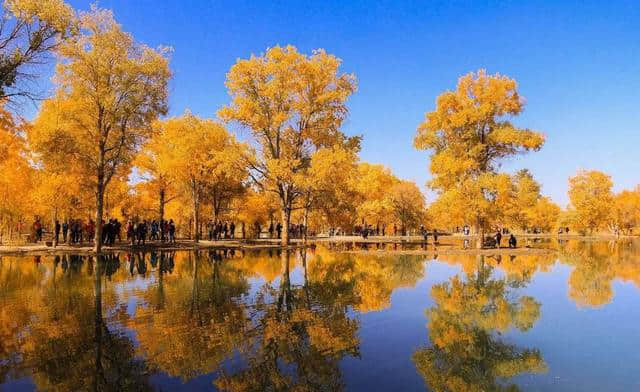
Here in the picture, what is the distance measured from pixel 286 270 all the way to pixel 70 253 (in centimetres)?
1736

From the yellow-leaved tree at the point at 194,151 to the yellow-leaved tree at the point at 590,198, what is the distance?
7285cm

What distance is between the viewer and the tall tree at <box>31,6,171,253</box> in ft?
92.2

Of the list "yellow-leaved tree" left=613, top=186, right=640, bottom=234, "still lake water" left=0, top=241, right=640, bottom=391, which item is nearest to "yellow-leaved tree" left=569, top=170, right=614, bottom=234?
"yellow-leaved tree" left=613, top=186, right=640, bottom=234

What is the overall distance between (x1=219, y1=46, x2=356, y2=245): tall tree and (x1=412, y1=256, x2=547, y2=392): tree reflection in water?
24423mm

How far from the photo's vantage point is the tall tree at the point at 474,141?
3566 cm

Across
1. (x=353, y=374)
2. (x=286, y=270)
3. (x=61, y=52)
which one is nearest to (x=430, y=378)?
(x=353, y=374)

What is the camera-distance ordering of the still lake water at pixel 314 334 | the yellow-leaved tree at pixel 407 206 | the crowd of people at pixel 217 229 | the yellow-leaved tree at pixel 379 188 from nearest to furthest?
the still lake water at pixel 314 334 < the crowd of people at pixel 217 229 < the yellow-leaved tree at pixel 379 188 < the yellow-leaved tree at pixel 407 206

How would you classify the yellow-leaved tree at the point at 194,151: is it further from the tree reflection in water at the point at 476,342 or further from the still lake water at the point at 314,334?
the tree reflection in water at the point at 476,342

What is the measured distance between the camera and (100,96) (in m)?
28.4

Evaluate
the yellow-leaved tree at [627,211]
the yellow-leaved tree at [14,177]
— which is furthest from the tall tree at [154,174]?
the yellow-leaved tree at [627,211]

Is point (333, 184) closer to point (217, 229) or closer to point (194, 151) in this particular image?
point (194, 151)

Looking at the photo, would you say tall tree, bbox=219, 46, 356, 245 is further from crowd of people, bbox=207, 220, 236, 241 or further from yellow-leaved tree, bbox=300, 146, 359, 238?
crowd of people, bbox=207, 220, 236, 241

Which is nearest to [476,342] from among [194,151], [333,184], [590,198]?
[333,184]

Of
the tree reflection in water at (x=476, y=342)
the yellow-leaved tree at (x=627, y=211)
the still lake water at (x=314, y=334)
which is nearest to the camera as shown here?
the still lake water at (x=314, y=334)
